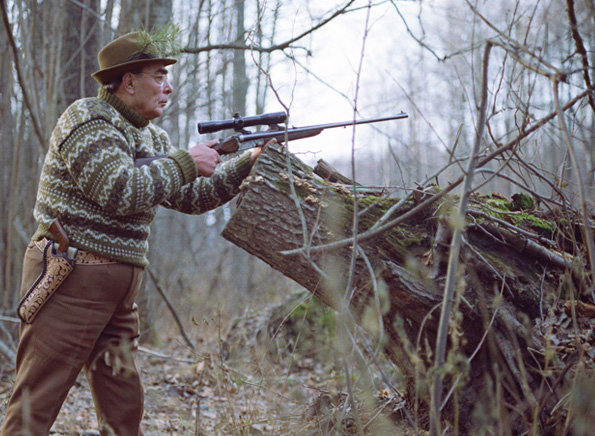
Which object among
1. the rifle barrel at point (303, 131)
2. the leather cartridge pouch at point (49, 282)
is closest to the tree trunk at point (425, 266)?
the rifle barrel at point (303, 131)

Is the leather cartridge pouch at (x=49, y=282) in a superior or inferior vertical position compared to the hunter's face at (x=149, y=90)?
inferior

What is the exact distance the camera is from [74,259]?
104 inches

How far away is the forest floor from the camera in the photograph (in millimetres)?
2914

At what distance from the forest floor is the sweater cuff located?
0.88 meters

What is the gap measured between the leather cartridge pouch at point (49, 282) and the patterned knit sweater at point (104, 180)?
3.4 inches

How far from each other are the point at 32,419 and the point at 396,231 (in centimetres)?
207

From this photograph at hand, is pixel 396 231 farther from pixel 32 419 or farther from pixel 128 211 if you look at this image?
pixel 32 419

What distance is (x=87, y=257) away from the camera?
2.68m

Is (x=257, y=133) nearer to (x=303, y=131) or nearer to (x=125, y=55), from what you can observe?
(x=303, y=131)

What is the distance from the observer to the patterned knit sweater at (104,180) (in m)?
2.54

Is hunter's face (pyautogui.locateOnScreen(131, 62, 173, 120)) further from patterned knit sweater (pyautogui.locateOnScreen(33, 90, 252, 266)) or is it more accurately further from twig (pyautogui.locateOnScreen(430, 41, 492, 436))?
twig (pyautogui.locateOnScreen(430, 41, 492, 436))

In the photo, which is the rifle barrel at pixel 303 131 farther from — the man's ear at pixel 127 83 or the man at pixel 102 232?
the man's ear at pixel 127 83

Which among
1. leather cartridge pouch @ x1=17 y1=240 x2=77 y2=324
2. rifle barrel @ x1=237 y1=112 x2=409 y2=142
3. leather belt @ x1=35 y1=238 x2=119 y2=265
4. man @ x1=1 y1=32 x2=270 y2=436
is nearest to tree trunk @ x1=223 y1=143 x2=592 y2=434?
rifle barrel @ x1=237 y1=112 x2=409 y2=142

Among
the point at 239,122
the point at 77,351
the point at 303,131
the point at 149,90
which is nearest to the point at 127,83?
the point at 149,90
